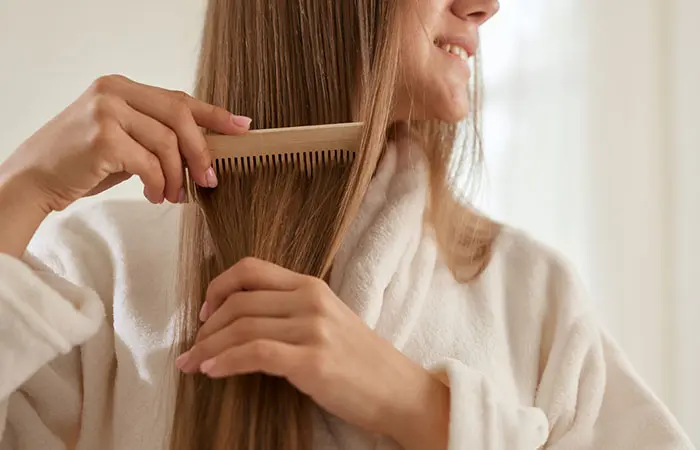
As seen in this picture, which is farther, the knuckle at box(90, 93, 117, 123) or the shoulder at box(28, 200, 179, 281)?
the shoulder at box(28, 200, 179, 281)

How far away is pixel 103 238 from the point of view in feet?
2.66

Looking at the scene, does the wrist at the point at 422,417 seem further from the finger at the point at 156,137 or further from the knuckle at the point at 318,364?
the finger at the point at 156,137

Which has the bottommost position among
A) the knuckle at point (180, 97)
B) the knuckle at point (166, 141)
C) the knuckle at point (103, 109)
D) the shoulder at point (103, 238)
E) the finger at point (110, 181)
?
the shoulder at point (103, 238)

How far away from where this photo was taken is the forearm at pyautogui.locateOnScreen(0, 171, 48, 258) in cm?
64

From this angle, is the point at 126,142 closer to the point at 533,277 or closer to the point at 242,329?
the point at 242,329

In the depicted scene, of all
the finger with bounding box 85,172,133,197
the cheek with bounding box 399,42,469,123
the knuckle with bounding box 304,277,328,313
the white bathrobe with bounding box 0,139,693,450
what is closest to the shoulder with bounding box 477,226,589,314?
the white bathrobe with bounding box 0,139,693,450

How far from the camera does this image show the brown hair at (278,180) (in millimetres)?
654

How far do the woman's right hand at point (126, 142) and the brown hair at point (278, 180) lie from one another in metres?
0.06

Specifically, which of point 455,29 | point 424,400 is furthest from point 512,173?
point 424,400

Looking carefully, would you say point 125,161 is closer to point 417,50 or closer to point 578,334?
point 417,50

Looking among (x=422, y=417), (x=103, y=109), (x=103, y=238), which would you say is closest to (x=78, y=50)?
(x=103, y=238)

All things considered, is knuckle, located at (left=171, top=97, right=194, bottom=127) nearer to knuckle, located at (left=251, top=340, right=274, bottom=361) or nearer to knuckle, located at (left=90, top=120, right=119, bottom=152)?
knuckle, located at (left=90, top=120, right=119, bottom=152)

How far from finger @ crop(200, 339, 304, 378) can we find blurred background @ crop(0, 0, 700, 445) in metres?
0.85

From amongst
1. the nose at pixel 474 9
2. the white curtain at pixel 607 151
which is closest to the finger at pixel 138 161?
the nose at pixel 474 9
